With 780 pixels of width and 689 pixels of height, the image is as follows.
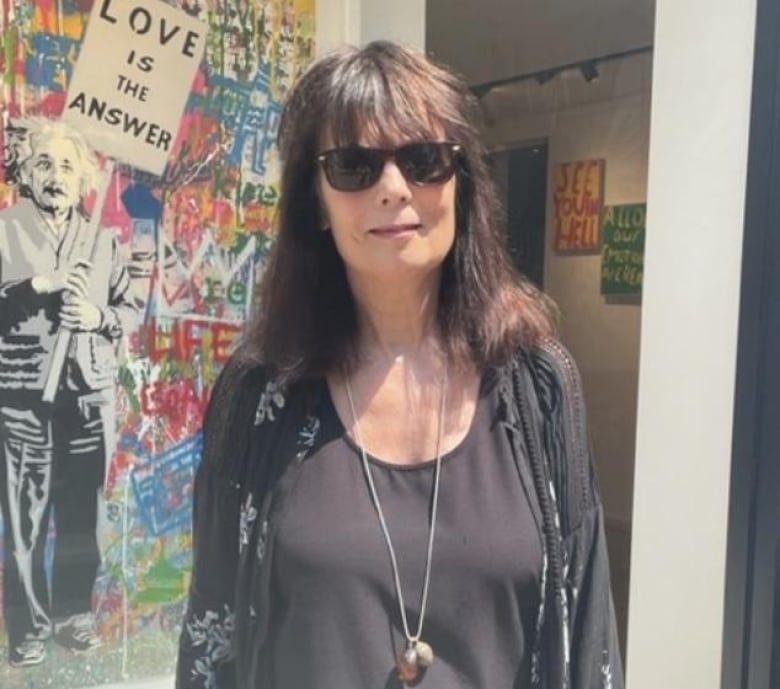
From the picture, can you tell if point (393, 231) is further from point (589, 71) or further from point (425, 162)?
point (589, 71)

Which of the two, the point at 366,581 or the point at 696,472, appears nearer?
the point at 366,581

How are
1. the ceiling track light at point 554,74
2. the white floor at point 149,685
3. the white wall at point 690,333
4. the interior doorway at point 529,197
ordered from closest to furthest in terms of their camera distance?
the white wall at point 690,333, the white floor at point 149,685, the ceiling track light at point 554,74, the interior doorway at point 529,197

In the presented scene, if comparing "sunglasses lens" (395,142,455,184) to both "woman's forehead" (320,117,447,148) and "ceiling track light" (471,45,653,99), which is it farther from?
"ceiling track light" (471,45,653,99)

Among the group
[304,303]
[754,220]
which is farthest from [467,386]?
[754,220]

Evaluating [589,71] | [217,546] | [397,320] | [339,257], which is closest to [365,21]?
[589,71]

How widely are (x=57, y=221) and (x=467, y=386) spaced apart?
54.2 inches

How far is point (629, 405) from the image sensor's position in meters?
2.56

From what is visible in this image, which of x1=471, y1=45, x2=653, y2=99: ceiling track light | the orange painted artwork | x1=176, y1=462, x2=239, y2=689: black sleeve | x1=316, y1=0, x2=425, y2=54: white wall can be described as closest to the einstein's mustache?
x1=316, y1=0, x2=425, y2=54: white wall

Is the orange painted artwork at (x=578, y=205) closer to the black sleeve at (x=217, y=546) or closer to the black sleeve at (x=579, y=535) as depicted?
the black sleeve at (x=579, y=535)

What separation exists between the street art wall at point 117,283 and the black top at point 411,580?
130cm

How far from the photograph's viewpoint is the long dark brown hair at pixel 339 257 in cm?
115

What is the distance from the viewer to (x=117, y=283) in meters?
2.29

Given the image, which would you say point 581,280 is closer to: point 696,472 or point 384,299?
point 696,472

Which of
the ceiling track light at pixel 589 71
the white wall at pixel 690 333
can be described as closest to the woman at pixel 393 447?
the white wall at pixel 690 333
